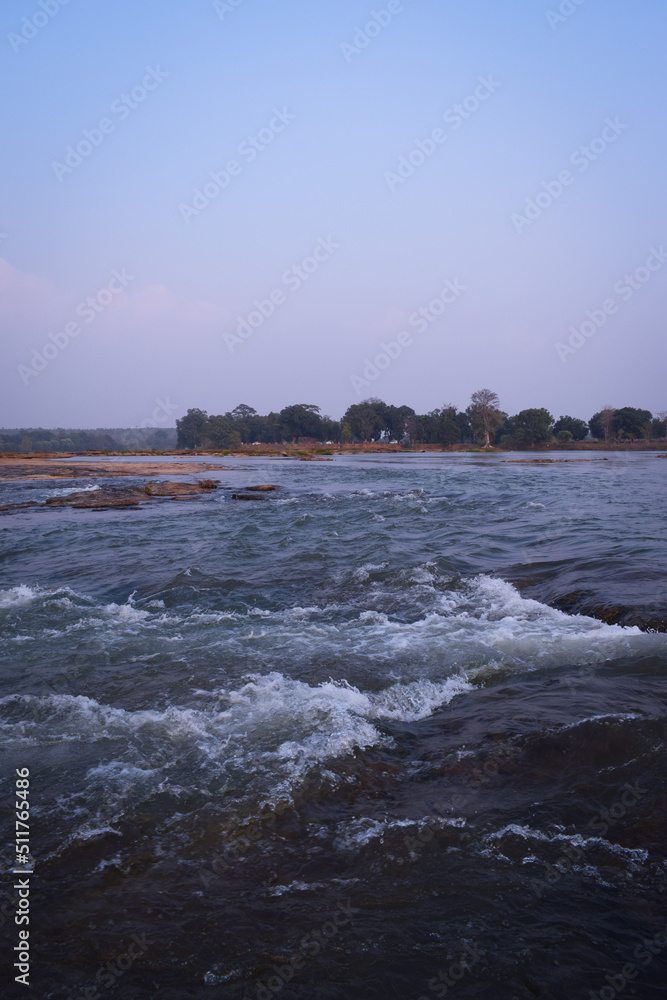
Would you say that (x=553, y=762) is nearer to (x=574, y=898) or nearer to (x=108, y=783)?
(x=574, y=898)

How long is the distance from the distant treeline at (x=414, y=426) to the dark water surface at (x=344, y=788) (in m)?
99.1

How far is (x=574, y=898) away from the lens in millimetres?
2494

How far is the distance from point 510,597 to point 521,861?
5.18m

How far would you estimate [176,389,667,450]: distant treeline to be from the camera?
328 feet

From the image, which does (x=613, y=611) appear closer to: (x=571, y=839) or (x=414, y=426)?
(x=571, y=839)

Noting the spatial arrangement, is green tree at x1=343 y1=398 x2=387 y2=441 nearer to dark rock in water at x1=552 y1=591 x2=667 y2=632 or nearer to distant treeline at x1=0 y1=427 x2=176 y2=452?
distant treeline at x1=0 y1=427 x2=176 y2=452

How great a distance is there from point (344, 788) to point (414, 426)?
115 meters

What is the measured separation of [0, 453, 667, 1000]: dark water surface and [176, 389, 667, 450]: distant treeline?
99.1 m

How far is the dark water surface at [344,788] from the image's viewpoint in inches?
89.0

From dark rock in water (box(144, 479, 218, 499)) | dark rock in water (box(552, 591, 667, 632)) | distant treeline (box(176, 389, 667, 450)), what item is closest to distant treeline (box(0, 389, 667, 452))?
distant treeline (box(176, 389, 667, 450))

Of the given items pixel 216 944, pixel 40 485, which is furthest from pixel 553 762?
pixel 40 485

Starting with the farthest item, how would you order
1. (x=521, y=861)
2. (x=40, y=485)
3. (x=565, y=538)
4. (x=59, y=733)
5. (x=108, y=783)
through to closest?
(x=40, y=485) < (x=565, y=538) < (x=59, y=733) < (x=108, y=783) < (x=521, y=861)

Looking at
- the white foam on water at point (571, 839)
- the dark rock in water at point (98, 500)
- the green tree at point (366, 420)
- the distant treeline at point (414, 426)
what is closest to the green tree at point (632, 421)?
the distant treeline at point (414, 426)

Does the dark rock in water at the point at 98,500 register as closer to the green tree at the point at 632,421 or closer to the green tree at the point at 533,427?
the green tree at the point at 533,427
